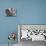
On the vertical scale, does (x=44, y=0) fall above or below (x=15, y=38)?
above

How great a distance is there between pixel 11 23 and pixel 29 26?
1.26 feet

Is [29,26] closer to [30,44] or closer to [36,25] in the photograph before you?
[36,25]

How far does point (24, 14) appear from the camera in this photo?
2.69 metres

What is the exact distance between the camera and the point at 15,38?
8.63ft

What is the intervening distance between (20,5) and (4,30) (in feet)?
2.06

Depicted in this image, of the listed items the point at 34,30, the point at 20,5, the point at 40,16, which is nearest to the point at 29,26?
the point at 34,30

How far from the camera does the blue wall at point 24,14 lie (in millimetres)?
2676

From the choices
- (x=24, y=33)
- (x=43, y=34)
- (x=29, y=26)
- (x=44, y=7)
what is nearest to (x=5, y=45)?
(x=24, y=33)

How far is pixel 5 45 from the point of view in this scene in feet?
8.61

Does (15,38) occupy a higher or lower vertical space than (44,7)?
lower

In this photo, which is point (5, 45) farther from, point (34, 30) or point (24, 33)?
point (34, 30)

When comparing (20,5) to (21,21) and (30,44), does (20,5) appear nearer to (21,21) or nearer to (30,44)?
(21,21)

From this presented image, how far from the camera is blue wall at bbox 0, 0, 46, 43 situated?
2.68 metres

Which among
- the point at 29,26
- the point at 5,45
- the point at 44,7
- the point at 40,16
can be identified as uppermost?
the point at 44,7
